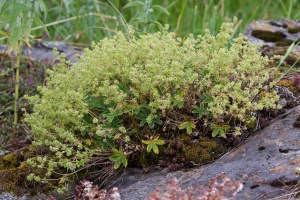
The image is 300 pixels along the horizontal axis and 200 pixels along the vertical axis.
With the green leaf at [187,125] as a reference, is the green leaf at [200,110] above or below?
above

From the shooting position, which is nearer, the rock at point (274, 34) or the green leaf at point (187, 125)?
the green leaf at point (187, 125)

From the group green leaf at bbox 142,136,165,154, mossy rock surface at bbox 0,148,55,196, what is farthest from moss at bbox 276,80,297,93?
mossy rock surface at bbox 0,148,55,196

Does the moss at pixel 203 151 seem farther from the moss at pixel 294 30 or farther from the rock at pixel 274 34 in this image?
the moss at pixel 294 30

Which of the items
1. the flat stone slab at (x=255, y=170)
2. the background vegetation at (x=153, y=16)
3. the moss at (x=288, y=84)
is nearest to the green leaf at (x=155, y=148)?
the flat stone slab at (x=255, y=170)

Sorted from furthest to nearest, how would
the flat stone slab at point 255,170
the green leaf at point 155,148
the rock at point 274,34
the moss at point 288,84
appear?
the rock at point 274,34
the moss at point 288,84
the green leaf at point 155,148
the flat stone slab at point 255,170

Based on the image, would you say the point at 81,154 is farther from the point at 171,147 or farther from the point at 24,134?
the point at 24,134

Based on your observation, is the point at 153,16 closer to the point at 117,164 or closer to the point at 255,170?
the point at 117,164

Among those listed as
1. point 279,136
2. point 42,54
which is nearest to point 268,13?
point 42,54

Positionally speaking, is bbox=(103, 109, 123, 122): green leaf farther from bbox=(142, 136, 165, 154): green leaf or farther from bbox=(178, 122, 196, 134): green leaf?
bbox=(178, 122, 196, 134): green leaf
